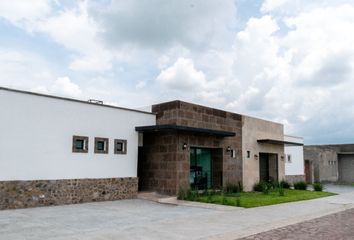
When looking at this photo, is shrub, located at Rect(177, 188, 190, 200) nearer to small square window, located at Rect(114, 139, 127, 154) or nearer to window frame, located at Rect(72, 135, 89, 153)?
small square window, located at Rect(114, 139, 127, 154)

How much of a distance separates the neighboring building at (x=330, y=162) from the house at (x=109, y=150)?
14.0m

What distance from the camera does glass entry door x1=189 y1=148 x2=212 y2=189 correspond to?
18.6 metres

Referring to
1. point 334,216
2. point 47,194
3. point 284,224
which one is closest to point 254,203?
point 334,216

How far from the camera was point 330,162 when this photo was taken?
3575 cm

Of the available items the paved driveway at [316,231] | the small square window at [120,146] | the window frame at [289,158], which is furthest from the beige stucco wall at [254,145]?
the paved driveway at [316,231]

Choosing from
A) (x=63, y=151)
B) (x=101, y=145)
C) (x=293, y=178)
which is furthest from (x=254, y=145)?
Result: (x=63, y=151)

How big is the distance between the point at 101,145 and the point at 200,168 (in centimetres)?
592

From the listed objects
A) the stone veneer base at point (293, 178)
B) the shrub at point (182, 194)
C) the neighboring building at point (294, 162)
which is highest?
the neighboring building at point (294, 162)

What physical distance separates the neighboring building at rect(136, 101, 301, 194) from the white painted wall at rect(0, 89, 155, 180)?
1388 mm

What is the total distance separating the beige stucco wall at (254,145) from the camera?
71.2 feet

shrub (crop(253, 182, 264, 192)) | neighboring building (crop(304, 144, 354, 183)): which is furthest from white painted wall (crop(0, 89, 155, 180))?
neighboring building (crop(304, 144, 354, 183))

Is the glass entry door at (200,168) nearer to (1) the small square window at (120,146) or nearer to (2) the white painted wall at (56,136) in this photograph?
(2) the white painted wall at (56,136)

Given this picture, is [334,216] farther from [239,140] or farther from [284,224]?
[239,140]

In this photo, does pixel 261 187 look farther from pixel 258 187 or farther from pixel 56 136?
pixel 56 136
